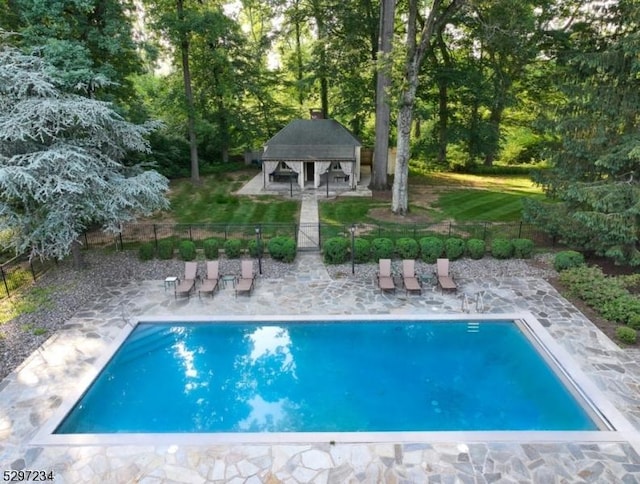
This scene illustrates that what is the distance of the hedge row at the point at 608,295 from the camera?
10.7 metres

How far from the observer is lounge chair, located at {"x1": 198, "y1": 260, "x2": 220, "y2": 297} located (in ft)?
42.4

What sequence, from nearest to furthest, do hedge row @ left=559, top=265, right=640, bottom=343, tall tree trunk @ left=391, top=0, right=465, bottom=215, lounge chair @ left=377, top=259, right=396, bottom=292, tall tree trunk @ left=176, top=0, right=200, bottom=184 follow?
hedge row @ left=559, top=265, right=640, bottom=343, lounge chair @ left=377, top=259, right=396, bottom=292, tall tree trunk @ left=391, top=0, right=465, bottom=215, tall tree trunk @ left=176, top=0, right=200, bottom=184

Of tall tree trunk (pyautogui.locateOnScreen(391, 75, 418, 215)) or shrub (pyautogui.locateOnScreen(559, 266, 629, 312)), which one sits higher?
tall tree trunk (pyautogui.locateOnScreen(391, 75, 418, 215))

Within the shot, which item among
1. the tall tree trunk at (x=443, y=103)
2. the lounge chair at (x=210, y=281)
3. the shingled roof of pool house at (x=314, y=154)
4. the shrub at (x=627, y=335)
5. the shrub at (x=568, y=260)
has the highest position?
the tall tree trunk at (x=443, y=103)

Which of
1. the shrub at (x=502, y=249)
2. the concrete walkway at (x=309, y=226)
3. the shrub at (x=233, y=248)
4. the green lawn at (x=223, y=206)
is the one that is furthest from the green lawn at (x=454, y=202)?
the shrub at (x=233, y=248)

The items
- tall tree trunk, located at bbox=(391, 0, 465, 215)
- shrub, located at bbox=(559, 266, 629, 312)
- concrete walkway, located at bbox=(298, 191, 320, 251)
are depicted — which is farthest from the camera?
tall tree trunk, located at bbox=(391, 0, 465, 215)

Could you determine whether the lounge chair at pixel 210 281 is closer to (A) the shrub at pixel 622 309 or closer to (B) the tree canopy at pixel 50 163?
(B) the tree canopy at pixel 50 163

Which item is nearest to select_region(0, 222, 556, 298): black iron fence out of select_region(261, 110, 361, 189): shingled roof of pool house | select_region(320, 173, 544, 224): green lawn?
select_region(320, 173, 544, 224): green lawn

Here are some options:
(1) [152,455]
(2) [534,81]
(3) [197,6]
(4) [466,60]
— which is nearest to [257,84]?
Result: (3) [197,6]

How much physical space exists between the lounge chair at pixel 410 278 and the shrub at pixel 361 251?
1.69 meters

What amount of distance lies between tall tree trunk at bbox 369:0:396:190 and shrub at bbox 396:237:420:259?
7.67 m

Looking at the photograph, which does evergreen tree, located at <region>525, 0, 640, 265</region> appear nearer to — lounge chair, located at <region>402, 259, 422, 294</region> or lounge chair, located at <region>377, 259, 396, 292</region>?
lounge chair, located at <region>402, 259, 422, 294</region>

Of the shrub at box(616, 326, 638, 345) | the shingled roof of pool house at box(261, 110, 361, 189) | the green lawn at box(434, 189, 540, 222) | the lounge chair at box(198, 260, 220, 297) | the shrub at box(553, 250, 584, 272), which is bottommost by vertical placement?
the shrub at box(616, 326, 638, 345)

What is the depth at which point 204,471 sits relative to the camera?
684 cm
